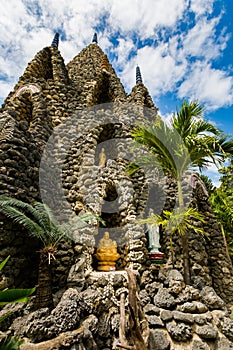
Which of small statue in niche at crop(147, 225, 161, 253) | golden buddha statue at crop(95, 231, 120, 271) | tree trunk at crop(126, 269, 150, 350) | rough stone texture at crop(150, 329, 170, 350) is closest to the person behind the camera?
tree trunk at crop(126, 269, 150, 350)

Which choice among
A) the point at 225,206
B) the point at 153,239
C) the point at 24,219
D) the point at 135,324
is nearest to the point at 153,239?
the point at 153,239

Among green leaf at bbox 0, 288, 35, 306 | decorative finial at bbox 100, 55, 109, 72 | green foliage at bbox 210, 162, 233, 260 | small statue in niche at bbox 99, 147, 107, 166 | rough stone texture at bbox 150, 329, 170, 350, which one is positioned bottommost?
rough stone texture at bbox 150, 329, 170, 350

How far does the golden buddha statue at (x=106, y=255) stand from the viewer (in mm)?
5072

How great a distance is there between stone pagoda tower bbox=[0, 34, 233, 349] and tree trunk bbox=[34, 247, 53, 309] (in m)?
0.26

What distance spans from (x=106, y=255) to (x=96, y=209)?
4.38ft

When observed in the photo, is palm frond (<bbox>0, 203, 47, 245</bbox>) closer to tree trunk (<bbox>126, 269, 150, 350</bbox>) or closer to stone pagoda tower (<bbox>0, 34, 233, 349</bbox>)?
stone pagoda tower (<bbox>0, 34, 233, 349</bbox>)

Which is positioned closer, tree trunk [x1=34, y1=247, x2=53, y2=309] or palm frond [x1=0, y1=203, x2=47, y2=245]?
tree trunk [x1=34, y1=247, x2=53, y2=309]

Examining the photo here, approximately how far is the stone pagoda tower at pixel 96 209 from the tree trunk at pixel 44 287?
262 millimetres

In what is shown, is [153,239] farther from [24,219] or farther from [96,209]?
[24,219]

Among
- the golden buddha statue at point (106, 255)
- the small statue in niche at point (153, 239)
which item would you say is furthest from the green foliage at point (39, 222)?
the small statue in niche at point (153, 239)

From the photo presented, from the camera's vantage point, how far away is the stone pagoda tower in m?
3.35

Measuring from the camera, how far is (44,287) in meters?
3.33

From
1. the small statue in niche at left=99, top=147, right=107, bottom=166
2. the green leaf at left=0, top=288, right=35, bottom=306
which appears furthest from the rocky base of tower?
the small statue in niche at left=99, top=147, right=107, bottom=166

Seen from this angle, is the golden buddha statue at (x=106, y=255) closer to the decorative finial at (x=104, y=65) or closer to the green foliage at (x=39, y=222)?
the green foliage at (x=39, y=222)
